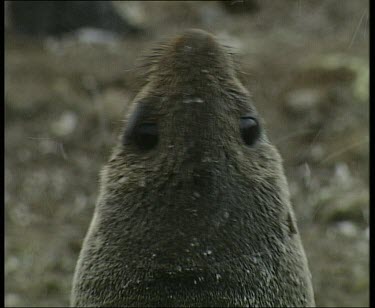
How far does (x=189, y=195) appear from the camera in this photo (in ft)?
6.77

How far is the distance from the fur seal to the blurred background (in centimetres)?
227

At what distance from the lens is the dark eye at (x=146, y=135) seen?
206 centimetres

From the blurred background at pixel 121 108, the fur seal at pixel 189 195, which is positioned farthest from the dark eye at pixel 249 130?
the blurred background at pixel 121 108

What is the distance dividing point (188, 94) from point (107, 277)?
526 millimetres

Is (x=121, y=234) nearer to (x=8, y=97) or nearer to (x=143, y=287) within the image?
(x=143, y=287)

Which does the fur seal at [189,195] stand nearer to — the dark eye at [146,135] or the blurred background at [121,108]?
the dark eye at [146,135]

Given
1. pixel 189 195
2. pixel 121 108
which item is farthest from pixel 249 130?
pixel 121 108

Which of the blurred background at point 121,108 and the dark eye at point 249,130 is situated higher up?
the dark eye at point 249,130

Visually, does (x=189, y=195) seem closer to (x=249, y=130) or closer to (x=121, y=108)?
(x=249, y=130)

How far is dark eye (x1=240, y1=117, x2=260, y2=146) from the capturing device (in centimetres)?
212

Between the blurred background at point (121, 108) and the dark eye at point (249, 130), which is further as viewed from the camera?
the blurred background at point (121, 108)

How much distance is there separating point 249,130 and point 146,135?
264 mm

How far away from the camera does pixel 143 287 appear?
2119mm

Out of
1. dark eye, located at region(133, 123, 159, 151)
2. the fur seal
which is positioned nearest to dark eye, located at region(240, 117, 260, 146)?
the fur seal
